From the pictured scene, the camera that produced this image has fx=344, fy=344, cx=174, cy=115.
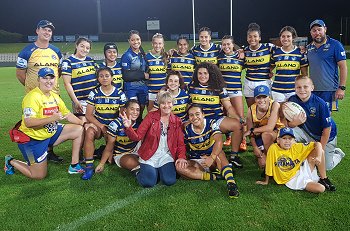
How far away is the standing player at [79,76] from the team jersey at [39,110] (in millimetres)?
685

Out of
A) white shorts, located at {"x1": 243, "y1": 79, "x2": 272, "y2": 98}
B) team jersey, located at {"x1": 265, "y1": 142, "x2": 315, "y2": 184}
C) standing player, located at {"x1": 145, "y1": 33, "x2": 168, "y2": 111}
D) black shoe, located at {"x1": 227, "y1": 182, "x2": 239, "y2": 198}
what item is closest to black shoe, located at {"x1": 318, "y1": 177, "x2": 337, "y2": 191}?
team jersey, located at {"x1": 265, "y1": 142, "x2": 315, "y2": 184}

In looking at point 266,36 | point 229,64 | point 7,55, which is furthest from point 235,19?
point 229,64

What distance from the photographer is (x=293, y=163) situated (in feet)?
11.5

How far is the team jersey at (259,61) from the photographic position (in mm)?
4988

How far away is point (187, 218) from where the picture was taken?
298 centimetres

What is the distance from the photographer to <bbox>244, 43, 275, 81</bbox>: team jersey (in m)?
4.99

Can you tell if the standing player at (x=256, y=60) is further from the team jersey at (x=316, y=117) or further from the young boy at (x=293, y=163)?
the young boy at (x=293, y=163)

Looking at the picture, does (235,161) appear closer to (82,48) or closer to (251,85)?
(251,85)

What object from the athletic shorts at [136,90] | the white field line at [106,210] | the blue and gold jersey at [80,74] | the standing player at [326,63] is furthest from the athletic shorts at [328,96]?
the blue and gold jersey at [80,74]

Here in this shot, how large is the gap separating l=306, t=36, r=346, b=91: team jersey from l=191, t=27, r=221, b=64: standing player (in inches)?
53.7

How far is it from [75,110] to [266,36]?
3112 centimetres

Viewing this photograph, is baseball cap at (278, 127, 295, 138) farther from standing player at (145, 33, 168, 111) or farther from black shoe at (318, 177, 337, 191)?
standing player at (145, 33, 168, 111)

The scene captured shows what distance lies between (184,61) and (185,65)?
0.21 feet

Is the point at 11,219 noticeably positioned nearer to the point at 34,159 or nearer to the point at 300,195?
the point at 34,159
